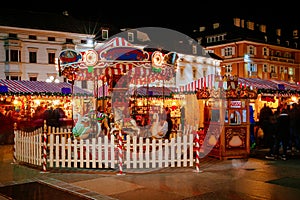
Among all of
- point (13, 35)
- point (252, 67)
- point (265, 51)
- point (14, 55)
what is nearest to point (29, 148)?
point (14, 55)

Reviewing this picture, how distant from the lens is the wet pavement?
7176 millimetres

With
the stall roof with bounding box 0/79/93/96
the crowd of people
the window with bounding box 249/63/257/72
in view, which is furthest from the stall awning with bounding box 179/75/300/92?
the window with bounding box 249/63/257/72

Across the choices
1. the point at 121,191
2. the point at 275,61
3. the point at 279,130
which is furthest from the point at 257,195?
the point at 275,61

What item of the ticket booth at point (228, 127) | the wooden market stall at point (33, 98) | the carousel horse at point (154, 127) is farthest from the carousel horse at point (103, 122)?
the wooden market stall at point (33, 98)

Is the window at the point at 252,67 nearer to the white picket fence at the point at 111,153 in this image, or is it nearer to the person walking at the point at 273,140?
the person walking at the point at 273,140

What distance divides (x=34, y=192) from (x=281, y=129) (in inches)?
313

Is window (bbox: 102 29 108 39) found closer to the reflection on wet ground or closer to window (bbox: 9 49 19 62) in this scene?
window (bbox: 9 49 19 62)

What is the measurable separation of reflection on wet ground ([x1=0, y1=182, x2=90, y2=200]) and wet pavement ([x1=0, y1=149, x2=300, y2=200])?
0.14 feet

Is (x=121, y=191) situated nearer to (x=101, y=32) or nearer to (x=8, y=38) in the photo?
(x=8, y=38)

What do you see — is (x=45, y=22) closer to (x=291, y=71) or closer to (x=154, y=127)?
(x=154, y=127)

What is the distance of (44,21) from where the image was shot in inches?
1505

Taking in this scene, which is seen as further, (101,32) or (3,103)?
(101,32)

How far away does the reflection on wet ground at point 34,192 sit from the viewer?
717 centimetres

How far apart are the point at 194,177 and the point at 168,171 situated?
0.97 meters
